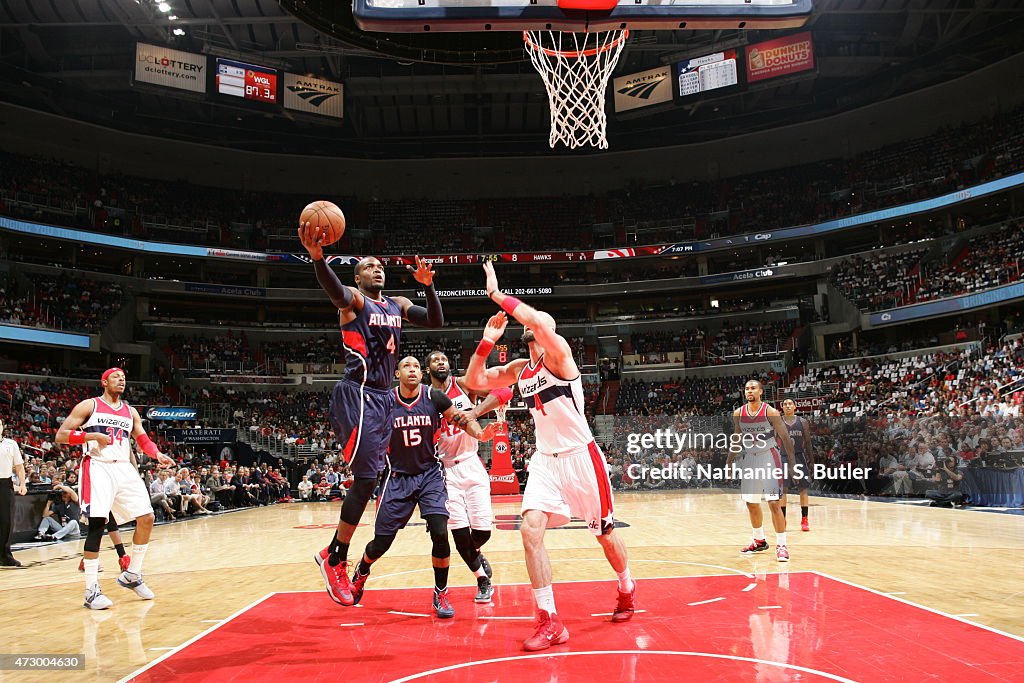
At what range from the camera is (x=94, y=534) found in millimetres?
7277

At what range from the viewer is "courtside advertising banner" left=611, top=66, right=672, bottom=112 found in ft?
94.6

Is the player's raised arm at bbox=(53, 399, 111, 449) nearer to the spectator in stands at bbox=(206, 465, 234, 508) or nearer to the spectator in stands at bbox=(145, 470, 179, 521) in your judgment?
the spectator in stands at bbox=(145, 470, 179, 521)

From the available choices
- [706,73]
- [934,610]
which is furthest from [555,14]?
[706,73]

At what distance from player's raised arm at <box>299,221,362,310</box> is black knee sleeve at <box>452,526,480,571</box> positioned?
2696 mm

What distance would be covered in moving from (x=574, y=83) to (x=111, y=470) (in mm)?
9123

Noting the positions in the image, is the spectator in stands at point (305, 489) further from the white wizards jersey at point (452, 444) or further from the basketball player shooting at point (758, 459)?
the white wizards jersey at point (452, 444)

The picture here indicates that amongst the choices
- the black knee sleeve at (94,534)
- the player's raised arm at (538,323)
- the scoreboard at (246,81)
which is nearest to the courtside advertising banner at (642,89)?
the scoreboard at (246,81)

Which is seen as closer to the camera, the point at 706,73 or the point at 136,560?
the point at 136,560

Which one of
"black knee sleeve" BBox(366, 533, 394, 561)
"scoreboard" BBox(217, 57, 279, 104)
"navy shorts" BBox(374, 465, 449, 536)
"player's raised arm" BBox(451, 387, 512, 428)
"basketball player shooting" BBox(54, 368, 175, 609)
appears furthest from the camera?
"scoreboard" BBox(217, 57, 279, 104)

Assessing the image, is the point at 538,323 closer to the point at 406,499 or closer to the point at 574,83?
the point at 406,499

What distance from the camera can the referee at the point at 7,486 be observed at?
415 inches

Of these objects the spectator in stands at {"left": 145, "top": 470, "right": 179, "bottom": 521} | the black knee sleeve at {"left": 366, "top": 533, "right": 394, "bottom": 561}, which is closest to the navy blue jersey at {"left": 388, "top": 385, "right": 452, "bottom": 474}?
the black knee sleeve at {"left": 366, "top": 533, "right": 394, "bottom": 561}

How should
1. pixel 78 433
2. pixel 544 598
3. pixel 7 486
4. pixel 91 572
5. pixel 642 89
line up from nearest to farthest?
pixel 544 598, pixel 91 572, pixel 78 433, pixel 7 486, pixel 642 89

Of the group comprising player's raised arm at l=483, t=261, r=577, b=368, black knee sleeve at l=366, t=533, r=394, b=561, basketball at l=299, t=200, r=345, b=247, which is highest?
basketball at l=299, t=200, r=345, b=247
